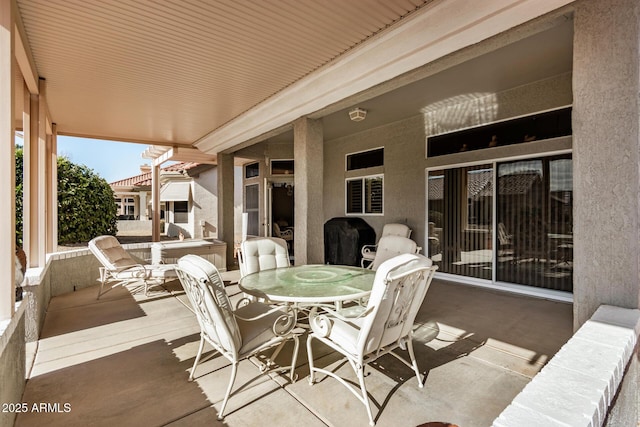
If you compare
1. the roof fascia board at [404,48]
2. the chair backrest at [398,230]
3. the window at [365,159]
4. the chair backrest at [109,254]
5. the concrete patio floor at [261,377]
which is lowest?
the concrete patio floor at [261,377]

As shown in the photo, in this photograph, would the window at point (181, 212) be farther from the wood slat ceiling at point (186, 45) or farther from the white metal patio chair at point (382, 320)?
the white metal patio chair at point (382, 320)

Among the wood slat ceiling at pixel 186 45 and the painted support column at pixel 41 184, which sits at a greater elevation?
the wood slat ceiling at pixel 186 45

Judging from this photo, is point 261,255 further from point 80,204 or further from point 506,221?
point 80,204

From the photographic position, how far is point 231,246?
857 centimetres

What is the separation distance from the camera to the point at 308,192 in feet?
16.6

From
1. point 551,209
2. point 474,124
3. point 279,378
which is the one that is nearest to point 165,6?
point 279,378

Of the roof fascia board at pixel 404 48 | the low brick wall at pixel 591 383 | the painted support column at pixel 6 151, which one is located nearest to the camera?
the low brick wall at pixel 591 383

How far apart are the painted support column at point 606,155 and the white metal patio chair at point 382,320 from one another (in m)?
1.11

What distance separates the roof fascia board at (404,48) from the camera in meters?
2.67

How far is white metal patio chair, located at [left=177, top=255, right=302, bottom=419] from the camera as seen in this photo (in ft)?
7.67

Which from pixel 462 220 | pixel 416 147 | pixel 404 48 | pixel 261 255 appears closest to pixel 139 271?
pixel 261 255

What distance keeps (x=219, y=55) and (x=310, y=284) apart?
2.94 meters

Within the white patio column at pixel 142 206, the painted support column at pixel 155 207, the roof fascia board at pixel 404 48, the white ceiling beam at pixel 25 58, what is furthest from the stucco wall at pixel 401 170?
the white patio column at pixel 142 206

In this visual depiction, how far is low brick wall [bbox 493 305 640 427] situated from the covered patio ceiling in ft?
7.99
